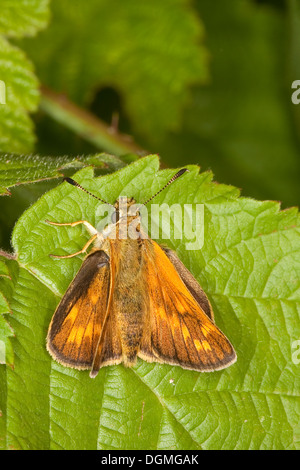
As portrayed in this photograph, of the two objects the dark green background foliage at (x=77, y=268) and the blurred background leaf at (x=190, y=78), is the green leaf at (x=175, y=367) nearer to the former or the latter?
the dark green background foliage at (x=77, y=268)

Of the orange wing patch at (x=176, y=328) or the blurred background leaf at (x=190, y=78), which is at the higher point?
the blurred background leaf at (x=190, y=78)

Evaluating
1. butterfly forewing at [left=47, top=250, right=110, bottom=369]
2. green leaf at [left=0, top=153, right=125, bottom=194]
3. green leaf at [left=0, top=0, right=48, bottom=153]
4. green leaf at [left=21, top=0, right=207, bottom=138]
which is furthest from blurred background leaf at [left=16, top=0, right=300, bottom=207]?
butterfly forewing at [left=47, top=250, right=110, bottom=369]

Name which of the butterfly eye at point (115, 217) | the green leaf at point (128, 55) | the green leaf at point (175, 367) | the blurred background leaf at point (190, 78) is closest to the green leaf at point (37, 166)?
the green leaf at point (175, 367)

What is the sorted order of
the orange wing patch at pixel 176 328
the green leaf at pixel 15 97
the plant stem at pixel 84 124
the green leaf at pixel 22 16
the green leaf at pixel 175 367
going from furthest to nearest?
1. the plant stem at pixel 84 124
2. the green leaf at pixel 22 16
3. the green leaf at pixel 15 97
4. the orange wing patch at pixel 176 328
5. the green leaf at pixel 175 367

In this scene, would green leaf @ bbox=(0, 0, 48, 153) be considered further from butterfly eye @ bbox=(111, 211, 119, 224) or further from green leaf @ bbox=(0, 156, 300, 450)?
butterfly eye @ bbox=(111, 211, 119, 224)

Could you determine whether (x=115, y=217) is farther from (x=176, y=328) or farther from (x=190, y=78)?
(x=190, y=78)
